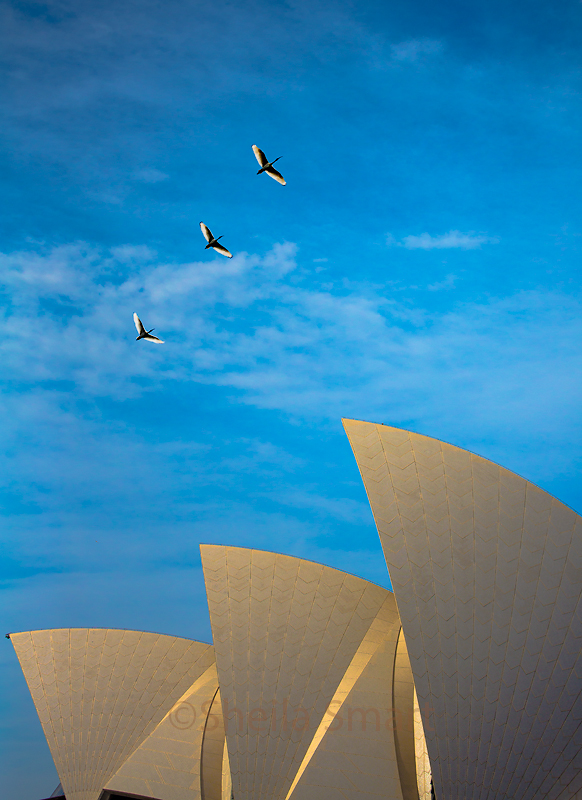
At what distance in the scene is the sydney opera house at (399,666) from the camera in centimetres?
1655

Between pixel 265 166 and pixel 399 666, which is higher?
pixel 265 166

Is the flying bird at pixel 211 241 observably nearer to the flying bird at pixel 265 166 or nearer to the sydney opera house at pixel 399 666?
the flying bird at pixel 265 166

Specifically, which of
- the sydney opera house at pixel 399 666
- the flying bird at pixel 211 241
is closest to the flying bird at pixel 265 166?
the flying bird at pixel 211 241

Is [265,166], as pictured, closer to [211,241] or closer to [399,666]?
[211,241]

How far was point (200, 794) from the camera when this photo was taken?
21.3 meters

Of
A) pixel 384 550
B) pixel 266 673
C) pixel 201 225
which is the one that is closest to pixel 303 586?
pixel 266 673

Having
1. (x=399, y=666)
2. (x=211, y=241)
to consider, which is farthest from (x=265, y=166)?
(x=399, y=666)

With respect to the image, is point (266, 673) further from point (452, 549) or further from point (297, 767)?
point (452, 549)

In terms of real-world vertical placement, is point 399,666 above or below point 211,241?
below

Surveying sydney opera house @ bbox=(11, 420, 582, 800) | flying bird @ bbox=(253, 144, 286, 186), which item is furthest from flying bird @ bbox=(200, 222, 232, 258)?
sydney opera house @ bbox=(11, 420, 582, 800)

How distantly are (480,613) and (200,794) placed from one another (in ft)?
41.1

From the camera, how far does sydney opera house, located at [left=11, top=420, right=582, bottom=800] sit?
16.5 m

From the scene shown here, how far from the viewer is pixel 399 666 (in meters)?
20.0

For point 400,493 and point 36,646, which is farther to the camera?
point 36,646
